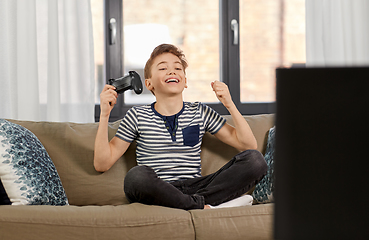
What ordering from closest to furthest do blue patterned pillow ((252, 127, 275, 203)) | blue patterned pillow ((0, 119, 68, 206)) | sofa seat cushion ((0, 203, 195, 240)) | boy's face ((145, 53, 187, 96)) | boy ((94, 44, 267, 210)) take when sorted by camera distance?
sofa seat cushion ((0, 203, 195, 240))
blue patterned pillow ((0, 119, 68, 206))
boy ((94, 44, 267, 210))
blue patterned pillow ((252, 127, 275, 203))
boy's face ((145, 53, 187, 96))

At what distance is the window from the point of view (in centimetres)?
238

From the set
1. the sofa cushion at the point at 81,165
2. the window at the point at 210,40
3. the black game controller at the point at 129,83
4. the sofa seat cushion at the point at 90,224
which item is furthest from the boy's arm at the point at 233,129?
the window at the point at 210,40

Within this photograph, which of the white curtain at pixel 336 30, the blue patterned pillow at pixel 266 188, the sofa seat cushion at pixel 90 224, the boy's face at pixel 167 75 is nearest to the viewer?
the sofa seat cushion at pixel 90 224

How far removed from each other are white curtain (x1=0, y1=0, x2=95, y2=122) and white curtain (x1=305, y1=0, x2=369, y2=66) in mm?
1459

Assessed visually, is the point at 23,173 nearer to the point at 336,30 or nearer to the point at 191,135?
the point at 191,135

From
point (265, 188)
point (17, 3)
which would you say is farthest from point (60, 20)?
point (265, 188)

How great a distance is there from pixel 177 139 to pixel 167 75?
0.30 m

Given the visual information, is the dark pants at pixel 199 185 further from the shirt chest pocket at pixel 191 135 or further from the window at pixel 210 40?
the window at pixel 210 40

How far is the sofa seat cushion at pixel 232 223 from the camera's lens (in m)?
1.11

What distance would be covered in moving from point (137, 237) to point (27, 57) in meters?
1.50

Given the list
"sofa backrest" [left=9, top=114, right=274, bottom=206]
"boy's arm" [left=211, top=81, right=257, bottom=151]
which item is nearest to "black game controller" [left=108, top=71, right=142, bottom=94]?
"sofa backrest" [left=9, top=114, right=274, bottom=206]

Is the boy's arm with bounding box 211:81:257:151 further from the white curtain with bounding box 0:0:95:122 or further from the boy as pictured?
the white curtain with bounding box 0:0:95:122

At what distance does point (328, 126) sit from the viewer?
33 cm

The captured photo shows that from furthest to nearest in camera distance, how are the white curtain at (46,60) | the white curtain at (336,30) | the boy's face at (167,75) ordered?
1. the white curtain at (336,30)
2. the white curtain at (46,60)
3. the boy's face at (167,75)
